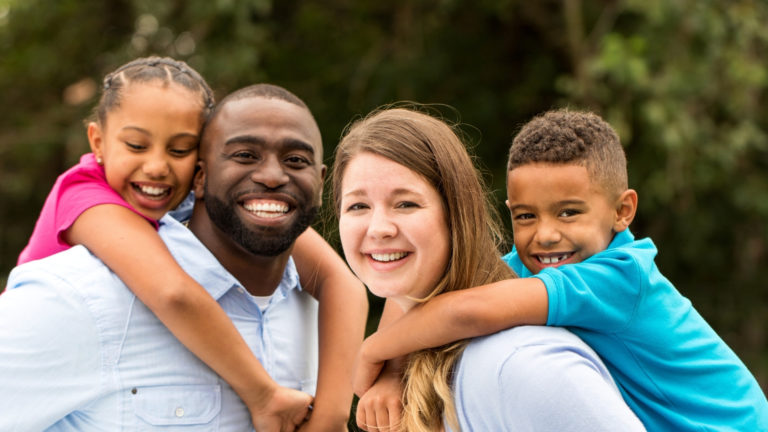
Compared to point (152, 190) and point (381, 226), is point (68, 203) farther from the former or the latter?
point (381, 226)

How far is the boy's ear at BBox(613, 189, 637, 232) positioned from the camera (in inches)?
93.6

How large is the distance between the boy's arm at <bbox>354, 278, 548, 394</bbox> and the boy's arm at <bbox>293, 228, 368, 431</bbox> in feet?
1.81

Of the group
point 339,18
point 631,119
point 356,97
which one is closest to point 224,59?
point 356,97

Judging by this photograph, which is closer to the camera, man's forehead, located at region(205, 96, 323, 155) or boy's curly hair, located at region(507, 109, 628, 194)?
boy's curly hair, located at region(507, 109, 628, 194)

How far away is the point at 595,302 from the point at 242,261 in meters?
1.23

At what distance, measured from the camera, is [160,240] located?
2.46 metres

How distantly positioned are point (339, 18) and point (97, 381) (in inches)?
317

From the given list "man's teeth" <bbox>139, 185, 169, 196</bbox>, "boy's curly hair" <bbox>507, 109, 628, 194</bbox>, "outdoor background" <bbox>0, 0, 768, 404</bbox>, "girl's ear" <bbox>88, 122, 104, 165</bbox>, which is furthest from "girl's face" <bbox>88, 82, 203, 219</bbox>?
"outdoor background" <bbox>0, 0, 768, 404</bbox>

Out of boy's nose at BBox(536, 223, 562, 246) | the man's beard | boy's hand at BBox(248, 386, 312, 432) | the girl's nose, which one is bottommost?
boy's hand at BBox(248, 386, 312, 432)

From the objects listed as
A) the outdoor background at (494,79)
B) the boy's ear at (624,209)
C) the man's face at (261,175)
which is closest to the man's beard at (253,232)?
the man's face at (261,175)

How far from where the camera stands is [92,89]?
846 cm

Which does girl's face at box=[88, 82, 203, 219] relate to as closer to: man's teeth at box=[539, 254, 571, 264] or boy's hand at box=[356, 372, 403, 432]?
boy's hand at box=[356, 372, 403, 432]

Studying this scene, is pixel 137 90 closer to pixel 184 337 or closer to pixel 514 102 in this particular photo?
pixel 184 337

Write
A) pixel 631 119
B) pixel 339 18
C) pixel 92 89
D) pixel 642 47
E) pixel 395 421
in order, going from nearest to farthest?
pixel 395 421 → pixel 642 47 → pixel 631 119 → pixel 92 89 → pixel 339 18
